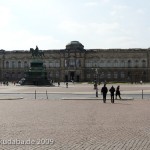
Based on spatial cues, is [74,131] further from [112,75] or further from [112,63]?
[112,75]

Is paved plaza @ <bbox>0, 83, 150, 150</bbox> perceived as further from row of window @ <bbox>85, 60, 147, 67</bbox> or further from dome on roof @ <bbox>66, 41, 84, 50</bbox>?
row of window @ <bbox>85, 60, 147, 67</bbox>

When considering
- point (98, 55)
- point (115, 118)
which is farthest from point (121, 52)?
point (115, 118)

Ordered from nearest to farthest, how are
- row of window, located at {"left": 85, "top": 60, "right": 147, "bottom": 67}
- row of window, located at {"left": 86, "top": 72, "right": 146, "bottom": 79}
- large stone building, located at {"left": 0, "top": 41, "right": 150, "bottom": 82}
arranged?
large stone building, located at {"left": 0, "top": 41, "right": 150, "bottom": 82} → row of window, located at {"left": 85, "top": 60, "right": 147, "bottom": 67} → row of window, located at {"left": 86, "top": 72, "right": 146, "bottom": 79}

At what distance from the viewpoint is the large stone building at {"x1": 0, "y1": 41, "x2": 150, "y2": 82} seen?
131 m

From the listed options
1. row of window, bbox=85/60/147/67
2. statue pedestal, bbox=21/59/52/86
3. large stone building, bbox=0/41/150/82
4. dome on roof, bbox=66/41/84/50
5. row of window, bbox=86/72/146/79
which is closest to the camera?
statue pedestal, bbox=21/59/52/86

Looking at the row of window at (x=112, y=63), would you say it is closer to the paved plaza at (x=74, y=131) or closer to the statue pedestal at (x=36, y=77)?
the statue pedestal at (x=36, y=77)

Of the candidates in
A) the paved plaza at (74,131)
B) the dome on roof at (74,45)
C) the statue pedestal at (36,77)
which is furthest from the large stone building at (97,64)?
the paved plaza at (74,131)

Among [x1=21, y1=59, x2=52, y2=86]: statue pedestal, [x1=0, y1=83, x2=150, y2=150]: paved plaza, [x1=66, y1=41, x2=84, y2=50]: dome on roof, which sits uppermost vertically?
[x1=66, y1=41, x2=84, y2=50]: dome on roof

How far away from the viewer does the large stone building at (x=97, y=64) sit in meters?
131

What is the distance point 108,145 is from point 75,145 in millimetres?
1056

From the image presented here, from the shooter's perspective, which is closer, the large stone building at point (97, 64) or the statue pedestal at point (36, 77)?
the statue pedestal at point (36, 77)

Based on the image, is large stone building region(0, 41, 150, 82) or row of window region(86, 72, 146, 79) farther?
row of window region(86, 72, 146, 79)

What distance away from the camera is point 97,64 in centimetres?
13338

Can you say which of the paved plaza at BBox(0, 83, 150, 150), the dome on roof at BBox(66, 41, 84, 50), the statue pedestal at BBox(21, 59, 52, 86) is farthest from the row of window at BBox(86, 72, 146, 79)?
the paved plaza at BBox(0, 83, 150, 150)
